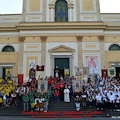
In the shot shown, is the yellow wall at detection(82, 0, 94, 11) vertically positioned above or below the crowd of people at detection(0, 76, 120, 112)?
above

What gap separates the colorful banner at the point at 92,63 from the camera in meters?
20.8

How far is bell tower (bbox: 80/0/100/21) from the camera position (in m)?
22.5

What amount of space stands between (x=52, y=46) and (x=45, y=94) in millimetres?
10058

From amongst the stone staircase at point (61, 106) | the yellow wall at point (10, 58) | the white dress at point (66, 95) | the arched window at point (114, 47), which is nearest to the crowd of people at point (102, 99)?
the stone staircase at point (61, 106)

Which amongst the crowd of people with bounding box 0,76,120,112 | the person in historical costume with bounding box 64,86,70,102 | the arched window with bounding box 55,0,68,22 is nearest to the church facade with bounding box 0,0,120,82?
the arched window with bounding box 55,0,68,22

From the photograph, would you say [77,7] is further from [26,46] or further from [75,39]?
[26,46]

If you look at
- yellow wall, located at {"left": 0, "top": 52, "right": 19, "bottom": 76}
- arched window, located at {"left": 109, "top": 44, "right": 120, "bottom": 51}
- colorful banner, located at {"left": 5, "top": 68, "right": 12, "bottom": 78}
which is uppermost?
arched window, located at {"left": 109, "top": 44, "right": 120, "bottom": 51}

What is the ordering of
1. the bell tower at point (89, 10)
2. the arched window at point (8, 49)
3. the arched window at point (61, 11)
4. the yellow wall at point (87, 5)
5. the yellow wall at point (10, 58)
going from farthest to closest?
the yellow wall at point (87, 5), the arched window at point (61, 11), the bell tower at point (89, 10), the arched window at point (8, 49), the yellow wall at point (10, 58)

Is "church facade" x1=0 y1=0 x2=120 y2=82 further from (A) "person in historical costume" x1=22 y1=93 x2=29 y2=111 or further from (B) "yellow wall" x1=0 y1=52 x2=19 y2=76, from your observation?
(A) "person in historical costume" x1=22 y1=93 x2=29 y2=111

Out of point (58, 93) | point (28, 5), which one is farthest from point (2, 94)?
point (28, 5)

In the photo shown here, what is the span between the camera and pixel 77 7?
74.9ft

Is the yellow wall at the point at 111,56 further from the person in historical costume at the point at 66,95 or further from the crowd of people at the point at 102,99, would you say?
the person in historical costume at the point at 66,95

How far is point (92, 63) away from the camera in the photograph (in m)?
21.0

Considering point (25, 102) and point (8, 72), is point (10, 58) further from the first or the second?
point (25, 102)
